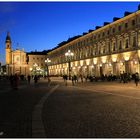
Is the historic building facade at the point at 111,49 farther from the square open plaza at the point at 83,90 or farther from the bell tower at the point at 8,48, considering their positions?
the bell tower at the point at 8,48

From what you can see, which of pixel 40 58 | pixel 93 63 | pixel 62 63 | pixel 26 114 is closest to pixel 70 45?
pixel 62 63

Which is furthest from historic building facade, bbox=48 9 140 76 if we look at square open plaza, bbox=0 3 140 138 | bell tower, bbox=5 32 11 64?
bell tower, bbox=5 32 11 64

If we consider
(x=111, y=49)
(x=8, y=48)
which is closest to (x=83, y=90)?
(x=111, y=49)

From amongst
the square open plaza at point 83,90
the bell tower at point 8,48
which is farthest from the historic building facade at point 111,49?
the bell tower at point 8,48

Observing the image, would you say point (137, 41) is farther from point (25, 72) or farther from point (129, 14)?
point (25, 72)

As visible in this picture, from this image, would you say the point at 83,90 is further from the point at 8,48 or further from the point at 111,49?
the point at 8,48

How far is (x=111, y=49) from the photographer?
61.6 meters

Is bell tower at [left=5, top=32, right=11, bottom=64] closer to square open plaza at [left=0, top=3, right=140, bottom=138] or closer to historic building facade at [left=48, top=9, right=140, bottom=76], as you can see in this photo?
A: square open plaza at [left=0, top=3, right=140, bottom=138]

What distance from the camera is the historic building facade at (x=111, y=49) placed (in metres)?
51.7

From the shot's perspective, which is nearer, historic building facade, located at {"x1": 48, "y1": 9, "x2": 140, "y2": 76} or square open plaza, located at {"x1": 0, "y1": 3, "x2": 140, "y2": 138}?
square open plaza, located at {"x1": 0, "y1": 3, "x2": 140, "y2": 138}

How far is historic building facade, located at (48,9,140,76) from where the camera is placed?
5172 centimetres

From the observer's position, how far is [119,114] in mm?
11539

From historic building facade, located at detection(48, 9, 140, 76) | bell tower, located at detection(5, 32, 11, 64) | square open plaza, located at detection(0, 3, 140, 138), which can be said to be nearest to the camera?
square open plaza, located at detection(0, 3, 140, 138)

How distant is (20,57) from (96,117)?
120 metres
